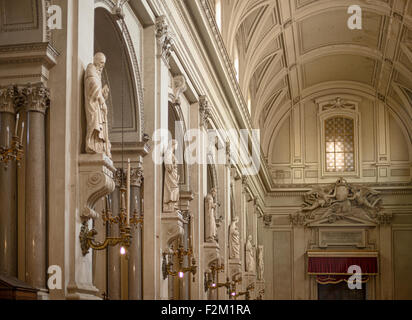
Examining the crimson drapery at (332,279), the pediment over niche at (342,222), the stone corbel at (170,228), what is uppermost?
the pediment over niche at (342,222)

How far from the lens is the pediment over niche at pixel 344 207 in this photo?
29.8 metres

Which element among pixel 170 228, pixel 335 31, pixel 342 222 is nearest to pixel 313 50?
pixel 335 31

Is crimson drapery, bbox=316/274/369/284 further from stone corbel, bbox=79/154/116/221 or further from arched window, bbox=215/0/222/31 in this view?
stone corbel, bbox=79/154/116/221

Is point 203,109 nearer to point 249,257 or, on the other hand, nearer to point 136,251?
point 136,251

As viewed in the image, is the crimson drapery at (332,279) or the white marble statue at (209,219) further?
the crimson drapery at (332,279)

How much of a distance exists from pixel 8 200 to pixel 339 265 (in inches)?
945

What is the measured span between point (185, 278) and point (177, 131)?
3020 mm

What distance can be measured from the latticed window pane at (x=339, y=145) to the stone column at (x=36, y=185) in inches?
980

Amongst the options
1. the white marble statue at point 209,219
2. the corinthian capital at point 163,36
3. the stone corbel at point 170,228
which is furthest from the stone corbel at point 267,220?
the stone corbel at point 170,228

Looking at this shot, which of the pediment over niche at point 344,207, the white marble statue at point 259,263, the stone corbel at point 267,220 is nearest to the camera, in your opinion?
the white marble statue at point 259,263

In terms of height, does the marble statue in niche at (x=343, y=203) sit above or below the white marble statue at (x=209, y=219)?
above

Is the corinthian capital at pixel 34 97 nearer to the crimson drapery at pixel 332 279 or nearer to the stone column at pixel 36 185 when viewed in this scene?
the stone column at pixel 36 185

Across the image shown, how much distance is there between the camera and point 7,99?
728 centimetres

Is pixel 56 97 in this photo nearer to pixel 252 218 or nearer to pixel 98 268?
pixel 98 268
